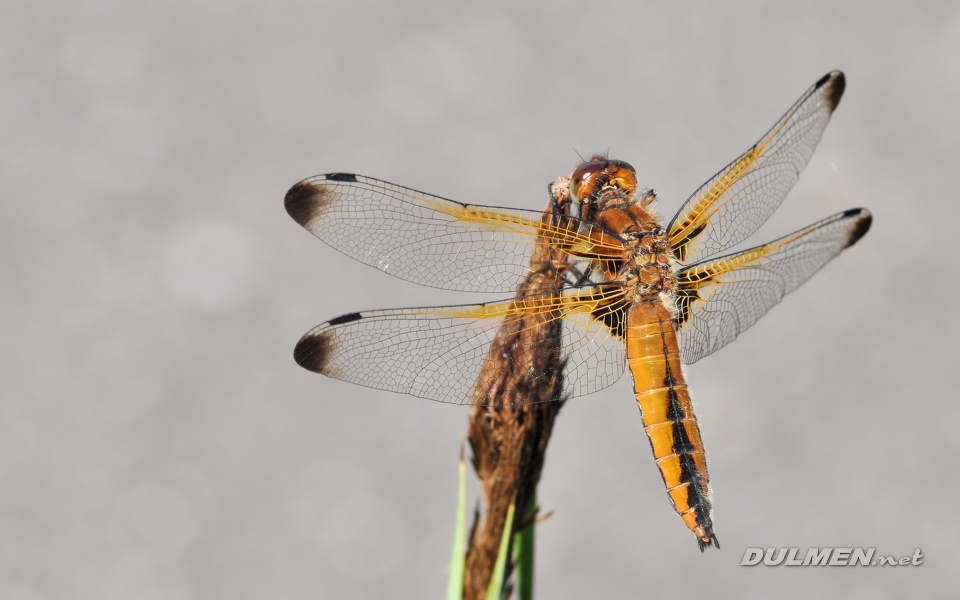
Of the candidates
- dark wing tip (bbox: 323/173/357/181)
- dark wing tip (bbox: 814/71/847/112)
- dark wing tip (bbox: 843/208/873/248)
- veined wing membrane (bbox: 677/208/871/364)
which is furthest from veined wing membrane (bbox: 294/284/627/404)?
dark wing tip (bbox: 814/71/847/112)

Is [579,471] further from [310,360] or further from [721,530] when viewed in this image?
[310,360]

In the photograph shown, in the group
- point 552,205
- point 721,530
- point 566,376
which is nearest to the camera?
point 566,376

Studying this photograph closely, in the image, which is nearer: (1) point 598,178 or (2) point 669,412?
(2) point 669,412

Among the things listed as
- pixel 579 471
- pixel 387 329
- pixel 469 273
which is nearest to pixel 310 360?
pixel 387 329

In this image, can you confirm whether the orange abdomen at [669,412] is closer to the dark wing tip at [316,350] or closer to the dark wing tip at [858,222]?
the dark wing tip at [858,222]

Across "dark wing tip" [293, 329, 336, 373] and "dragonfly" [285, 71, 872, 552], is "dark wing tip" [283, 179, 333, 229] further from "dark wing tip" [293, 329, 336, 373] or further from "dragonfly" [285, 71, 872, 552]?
"dark wing tip" [293, 329, 336, 373]

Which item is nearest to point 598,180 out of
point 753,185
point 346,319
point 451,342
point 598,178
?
point 598,178

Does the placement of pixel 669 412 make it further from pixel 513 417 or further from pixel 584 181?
pixel 584 181
